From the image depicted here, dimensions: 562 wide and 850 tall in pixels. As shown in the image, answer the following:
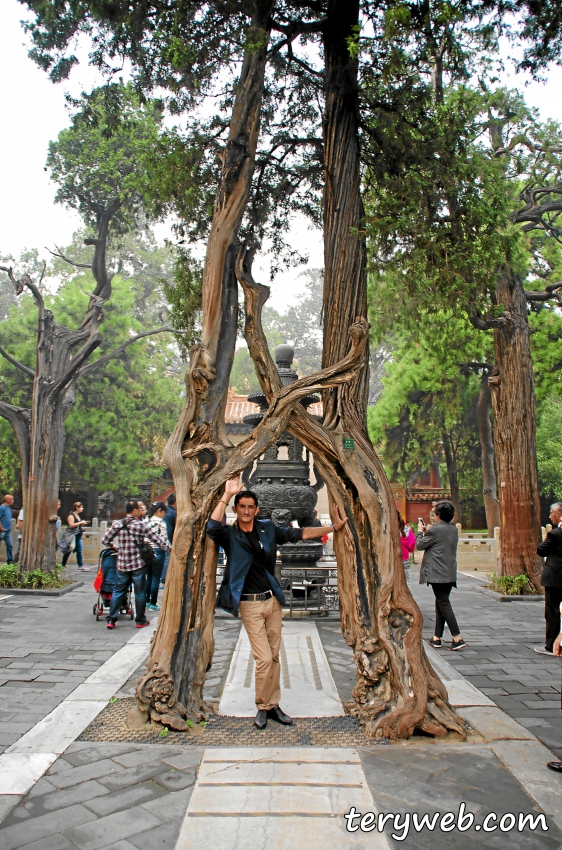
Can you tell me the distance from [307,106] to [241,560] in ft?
19.6

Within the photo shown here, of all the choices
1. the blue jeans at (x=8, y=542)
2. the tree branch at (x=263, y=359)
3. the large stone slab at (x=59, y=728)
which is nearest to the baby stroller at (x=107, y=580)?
the large stone slab at (x=59, y=728)

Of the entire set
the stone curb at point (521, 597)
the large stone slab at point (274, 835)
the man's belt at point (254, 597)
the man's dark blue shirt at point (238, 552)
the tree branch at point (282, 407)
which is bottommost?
the large stone slab at point (274, 835)

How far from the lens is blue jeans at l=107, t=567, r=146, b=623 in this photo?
822cm

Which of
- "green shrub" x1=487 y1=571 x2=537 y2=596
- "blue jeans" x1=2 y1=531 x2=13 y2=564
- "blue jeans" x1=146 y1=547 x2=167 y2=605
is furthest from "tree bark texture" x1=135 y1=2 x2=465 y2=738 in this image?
"blue jeans" x1=2 y1=531 x2=13 y2=564

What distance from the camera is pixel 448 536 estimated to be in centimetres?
736

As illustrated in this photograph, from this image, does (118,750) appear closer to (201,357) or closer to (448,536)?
(201,357)

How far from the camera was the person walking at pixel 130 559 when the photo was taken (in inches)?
320

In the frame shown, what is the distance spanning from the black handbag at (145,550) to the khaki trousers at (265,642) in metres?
3.66

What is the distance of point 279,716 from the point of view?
4699mm

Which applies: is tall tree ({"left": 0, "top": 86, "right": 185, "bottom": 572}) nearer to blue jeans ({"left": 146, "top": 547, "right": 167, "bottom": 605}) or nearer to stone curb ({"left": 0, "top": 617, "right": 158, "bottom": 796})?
blue jeans ({"left": 146, "top": 547, "right": 167, "bottom": 605})

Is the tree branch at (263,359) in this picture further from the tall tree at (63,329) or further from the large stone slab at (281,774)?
the tall tree at (63,329)

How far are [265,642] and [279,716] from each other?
54cm

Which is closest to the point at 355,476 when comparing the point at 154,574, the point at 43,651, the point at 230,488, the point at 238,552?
the point at 230,488

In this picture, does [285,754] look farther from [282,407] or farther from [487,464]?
[487,464]
